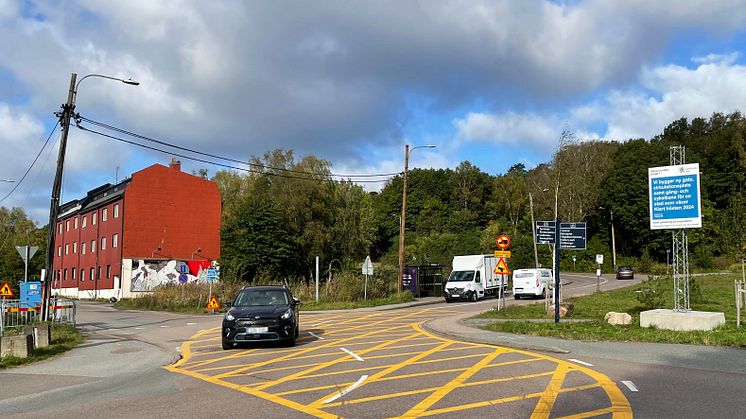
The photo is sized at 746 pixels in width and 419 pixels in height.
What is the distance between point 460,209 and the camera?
316 ft

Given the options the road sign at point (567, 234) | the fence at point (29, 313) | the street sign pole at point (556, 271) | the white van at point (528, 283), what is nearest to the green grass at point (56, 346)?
the fence at point (29, 313)

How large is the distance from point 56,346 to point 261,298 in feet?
18.4

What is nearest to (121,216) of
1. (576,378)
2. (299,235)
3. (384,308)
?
(299,235)

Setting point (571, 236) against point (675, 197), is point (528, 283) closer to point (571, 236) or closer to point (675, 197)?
point (571, 236)

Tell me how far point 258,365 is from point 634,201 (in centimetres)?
7470

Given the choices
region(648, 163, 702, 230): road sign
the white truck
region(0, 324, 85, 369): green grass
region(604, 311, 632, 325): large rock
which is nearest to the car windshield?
region(0, 324, 85, 369): green grass

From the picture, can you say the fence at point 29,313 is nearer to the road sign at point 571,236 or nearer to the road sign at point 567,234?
the road sign at point 567,234

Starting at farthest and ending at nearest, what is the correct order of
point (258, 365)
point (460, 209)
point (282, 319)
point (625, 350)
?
1. point (460, 209)
2. point (282, 319)
3. point (625, 350)
4. point (258, 365)

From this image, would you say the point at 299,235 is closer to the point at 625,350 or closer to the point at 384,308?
the point at 384,308

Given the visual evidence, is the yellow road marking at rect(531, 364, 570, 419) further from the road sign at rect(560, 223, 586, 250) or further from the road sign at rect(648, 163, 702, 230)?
the road sign at rect(560, 223, 586, 250)

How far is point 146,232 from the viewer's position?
177ft

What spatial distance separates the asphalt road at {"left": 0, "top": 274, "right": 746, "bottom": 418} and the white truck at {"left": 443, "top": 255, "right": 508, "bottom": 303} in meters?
21.1

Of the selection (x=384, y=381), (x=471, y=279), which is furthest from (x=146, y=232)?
(x=384, y=381)

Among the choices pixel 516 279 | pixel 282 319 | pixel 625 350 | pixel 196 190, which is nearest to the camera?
pixel 625 350
